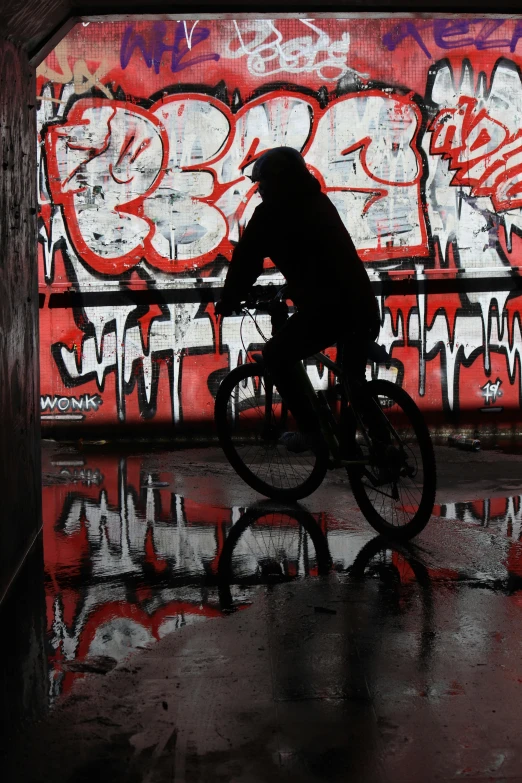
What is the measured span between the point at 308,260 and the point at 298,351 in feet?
1.68

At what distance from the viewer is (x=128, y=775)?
8.77 feet

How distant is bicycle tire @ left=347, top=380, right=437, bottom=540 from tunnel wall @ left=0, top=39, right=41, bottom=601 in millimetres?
1749

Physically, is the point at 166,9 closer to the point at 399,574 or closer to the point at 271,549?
the point at 271,549

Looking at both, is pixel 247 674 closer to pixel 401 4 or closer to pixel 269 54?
pixel 401 4

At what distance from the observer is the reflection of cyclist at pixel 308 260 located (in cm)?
502

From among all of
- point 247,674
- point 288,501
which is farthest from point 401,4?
point 247,674

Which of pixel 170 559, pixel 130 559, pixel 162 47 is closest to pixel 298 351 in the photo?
pixel 170 559

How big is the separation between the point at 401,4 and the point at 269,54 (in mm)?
3920

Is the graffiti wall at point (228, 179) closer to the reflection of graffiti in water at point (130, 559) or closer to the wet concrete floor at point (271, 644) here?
the reflection of graffiti in water at point (130, 559)

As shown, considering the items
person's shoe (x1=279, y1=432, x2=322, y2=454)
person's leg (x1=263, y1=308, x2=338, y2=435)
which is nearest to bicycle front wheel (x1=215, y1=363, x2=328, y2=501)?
person's shoe (x1=279, y1=432, x2=322, y2=454)

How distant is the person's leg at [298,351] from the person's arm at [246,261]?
0.35m

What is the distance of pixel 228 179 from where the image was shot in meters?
8.95

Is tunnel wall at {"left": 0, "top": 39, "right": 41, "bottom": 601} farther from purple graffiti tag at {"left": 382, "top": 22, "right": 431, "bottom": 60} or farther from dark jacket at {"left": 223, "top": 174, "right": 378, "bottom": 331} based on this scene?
purple graffiti tag at {"left": 382, "top": 22, "right": 431, "bottom": 60}

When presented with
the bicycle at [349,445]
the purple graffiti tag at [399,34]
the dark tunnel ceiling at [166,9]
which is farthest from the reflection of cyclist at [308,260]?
the purple graffiti tag at [399,34]
